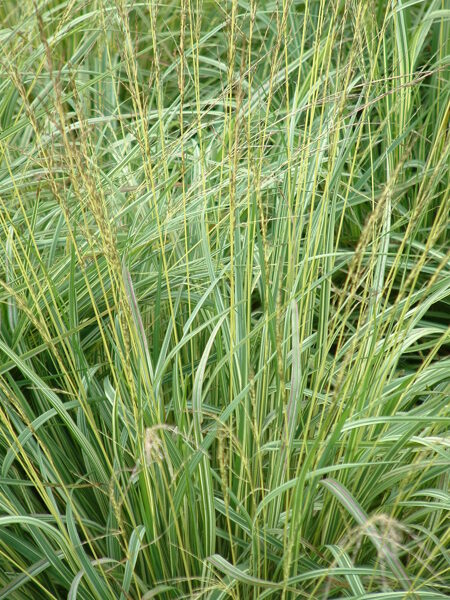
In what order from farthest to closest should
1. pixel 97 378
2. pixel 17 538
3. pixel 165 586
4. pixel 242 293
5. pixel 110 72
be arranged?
1. pixel 110 72
2. pixel 97 378
3. pixel 242 293
4. pixel 17 538
5. pixel 165 586

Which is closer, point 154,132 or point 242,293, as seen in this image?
point 242,293

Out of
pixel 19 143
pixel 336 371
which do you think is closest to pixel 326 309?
pixel 336 371

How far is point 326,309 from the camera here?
1.50 m

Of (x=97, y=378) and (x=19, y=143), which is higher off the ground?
(x=19, y=143)

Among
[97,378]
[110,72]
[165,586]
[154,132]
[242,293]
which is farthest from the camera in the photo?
[154,132]

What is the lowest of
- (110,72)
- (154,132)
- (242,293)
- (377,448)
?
(377,448)

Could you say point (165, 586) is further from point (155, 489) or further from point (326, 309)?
point (326, 309)

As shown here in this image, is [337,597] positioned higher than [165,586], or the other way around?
[165,586]

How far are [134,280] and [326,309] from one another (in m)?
0.42

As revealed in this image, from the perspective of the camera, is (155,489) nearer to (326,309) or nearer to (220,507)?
(220,507)

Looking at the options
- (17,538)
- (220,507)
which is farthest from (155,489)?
(17,538)

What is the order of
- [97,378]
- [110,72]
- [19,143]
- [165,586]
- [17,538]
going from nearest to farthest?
[165,586]
[17,538]
[97,378]
[110,72]
[19,143]

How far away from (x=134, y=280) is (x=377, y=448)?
2.13 feet

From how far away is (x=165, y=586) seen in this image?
3.71 ft
